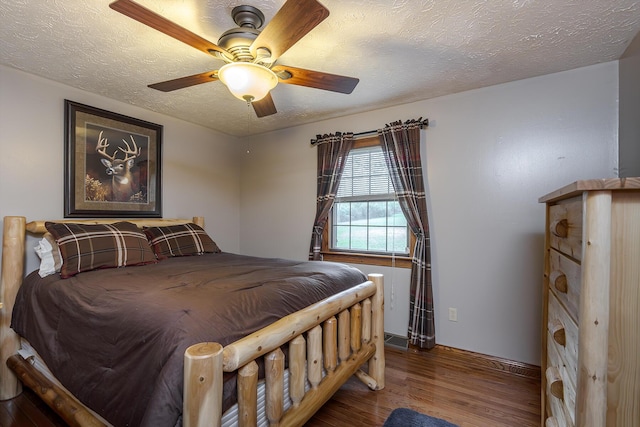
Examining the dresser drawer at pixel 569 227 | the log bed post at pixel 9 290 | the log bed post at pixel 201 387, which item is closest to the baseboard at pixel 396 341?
the dresser drawer at pixel 569 227

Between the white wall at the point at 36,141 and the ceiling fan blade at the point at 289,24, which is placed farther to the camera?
the white wall at the point at 36,141

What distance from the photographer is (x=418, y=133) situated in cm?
283

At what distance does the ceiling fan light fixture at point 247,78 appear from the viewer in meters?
1.51

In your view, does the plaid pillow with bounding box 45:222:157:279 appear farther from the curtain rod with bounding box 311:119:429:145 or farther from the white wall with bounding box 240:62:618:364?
the white wall with bounding box 240:62:618:364

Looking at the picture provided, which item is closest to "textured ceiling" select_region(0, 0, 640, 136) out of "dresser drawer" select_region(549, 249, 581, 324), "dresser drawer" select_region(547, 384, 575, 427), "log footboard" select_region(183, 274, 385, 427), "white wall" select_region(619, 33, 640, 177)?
"white wall" select_region(619, 33, 640, 177)

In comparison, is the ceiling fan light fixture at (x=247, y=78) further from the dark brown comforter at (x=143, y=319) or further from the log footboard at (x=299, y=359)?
the log footboard at (x=299, y=359)

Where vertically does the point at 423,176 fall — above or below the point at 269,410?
above

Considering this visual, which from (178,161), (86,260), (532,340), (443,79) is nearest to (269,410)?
(86,260)

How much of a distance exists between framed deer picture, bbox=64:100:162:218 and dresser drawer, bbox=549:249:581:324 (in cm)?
334

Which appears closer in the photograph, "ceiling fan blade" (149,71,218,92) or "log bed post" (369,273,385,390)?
"ceiling fan blade" (149,71,218,92)

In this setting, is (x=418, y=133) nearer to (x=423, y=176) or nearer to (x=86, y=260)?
(x=423, y=176)

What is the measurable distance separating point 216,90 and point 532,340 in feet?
10.9

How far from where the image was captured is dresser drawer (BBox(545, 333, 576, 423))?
1041mm

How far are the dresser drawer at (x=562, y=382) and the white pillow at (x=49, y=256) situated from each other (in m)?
2.79
